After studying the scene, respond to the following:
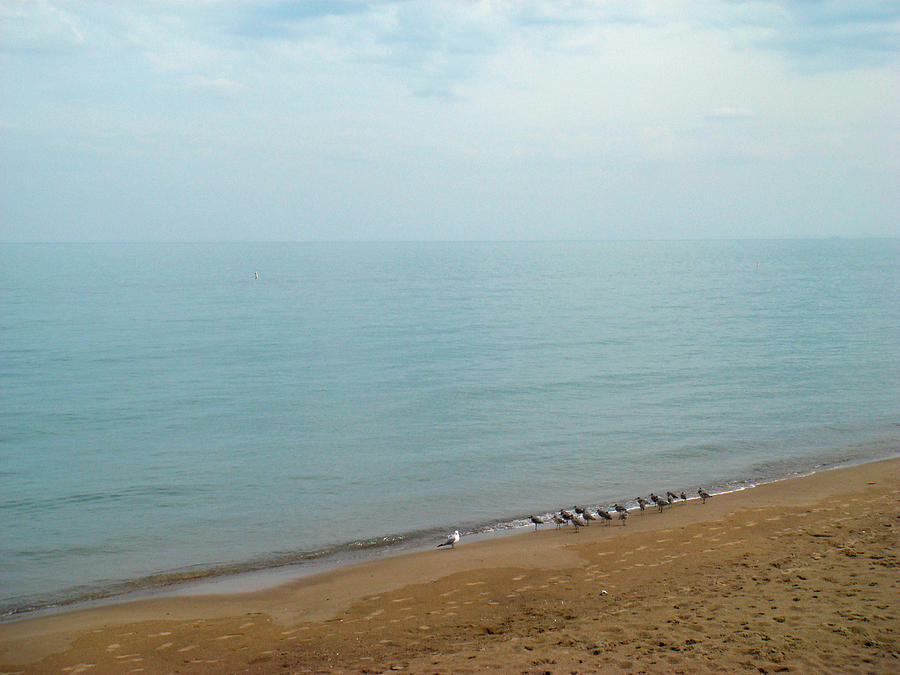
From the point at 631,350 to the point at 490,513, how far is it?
27.4 metres

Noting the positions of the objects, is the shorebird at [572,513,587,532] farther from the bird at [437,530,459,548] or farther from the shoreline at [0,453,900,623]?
the bird at [437,530,459,548]

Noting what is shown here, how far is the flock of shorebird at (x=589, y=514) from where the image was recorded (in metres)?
17.0

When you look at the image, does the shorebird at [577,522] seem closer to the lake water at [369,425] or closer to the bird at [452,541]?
the lake water at [369,425]

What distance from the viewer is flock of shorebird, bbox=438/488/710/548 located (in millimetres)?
17031

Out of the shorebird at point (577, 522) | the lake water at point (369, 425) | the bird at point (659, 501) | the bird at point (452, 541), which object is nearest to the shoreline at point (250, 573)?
the lake water at point (369, 425)

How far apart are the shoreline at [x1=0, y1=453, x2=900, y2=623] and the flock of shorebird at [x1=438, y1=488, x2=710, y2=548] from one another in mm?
489

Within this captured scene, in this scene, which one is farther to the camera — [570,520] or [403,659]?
[570,520]

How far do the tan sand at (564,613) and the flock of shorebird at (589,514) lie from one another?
390mm

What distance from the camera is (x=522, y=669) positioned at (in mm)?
9344

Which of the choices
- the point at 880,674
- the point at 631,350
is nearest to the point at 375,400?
the point at 631,350

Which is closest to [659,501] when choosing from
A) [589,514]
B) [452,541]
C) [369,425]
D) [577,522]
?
[589,514]

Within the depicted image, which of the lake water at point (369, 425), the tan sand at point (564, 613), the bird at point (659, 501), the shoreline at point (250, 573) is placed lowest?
the tan sand at point (564, 613)

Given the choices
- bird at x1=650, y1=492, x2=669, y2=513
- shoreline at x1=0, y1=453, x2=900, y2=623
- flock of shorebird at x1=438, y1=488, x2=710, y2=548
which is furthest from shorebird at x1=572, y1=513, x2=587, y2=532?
bird at x1=650, y1=492, x2=669, y2=513

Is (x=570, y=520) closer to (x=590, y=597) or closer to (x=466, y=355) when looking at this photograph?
(x=590, y=597)
